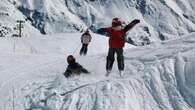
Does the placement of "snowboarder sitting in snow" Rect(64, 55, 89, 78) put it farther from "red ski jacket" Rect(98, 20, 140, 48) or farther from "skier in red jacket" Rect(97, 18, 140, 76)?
"red ski jacket" Rect(98, 20, 140, 48)

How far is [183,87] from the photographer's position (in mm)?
13547

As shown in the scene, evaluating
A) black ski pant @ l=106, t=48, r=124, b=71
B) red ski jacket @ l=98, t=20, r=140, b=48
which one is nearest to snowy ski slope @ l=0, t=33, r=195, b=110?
black ski pant @ l=106, t=48, r=124, b=71

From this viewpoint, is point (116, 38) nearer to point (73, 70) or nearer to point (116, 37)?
point (116, 37)

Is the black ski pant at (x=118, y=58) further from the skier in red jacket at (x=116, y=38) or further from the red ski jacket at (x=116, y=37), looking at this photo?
the red ski jacket at (x=116, y=37)

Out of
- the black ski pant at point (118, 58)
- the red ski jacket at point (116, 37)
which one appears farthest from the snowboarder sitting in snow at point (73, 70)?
the red ski jacket at point (116, 37)

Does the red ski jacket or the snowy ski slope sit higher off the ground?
the red ski jacket

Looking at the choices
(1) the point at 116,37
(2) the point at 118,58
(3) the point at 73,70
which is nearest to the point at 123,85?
(2) the point at 118,58

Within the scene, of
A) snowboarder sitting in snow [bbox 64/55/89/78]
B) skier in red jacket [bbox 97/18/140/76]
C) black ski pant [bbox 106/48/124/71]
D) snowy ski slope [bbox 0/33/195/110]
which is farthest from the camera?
snowboarder sitting in snow [bbox 64/55/89/78]

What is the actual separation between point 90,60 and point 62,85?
4.92 metres

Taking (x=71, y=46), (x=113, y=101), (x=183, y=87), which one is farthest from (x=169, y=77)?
(x=71, y=46)

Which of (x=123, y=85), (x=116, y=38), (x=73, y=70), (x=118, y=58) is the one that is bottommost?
(x=123, y=85)

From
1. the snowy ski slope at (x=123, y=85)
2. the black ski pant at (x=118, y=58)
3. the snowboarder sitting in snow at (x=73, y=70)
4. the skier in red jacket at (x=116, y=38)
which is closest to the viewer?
the snowy ski slope at (x=123, y=85)

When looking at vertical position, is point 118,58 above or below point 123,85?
above

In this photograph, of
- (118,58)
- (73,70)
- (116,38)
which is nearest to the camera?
(116,38)
